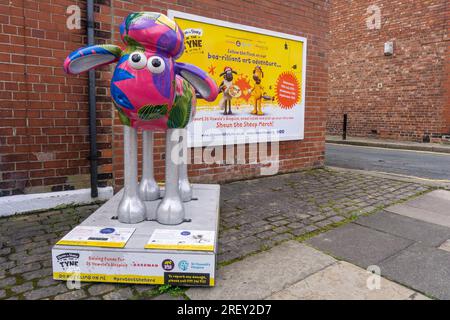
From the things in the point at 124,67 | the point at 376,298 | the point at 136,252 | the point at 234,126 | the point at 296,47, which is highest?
the point at 296,47

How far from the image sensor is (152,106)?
8.17 feet

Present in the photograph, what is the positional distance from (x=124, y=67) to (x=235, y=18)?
126 inches

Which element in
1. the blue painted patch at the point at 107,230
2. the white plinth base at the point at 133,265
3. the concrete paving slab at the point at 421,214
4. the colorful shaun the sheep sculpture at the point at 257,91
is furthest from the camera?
the colorful shaun the sheep sculpture at the point at 257,91

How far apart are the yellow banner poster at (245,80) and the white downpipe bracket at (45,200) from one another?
146 centimetres

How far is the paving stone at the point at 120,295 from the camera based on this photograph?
212 centimetres

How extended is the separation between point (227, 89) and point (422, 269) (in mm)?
3487

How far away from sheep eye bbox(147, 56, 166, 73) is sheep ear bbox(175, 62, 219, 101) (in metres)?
0.24

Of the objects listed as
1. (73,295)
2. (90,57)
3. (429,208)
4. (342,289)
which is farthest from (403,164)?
(73,295)

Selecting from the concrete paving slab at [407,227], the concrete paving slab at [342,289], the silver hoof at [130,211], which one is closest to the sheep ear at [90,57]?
→ the silver hoof at [130,211]

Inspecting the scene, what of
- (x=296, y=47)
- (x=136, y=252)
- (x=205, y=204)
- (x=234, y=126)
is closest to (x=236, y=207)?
(x=205, y=204)

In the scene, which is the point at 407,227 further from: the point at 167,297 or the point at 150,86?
the point at 150,86

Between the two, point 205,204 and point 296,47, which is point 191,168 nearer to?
point 205,204

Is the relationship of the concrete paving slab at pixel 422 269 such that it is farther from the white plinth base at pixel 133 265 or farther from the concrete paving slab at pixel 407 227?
the white plinth base at pixel 133 265

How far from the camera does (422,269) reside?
2.56 metres
